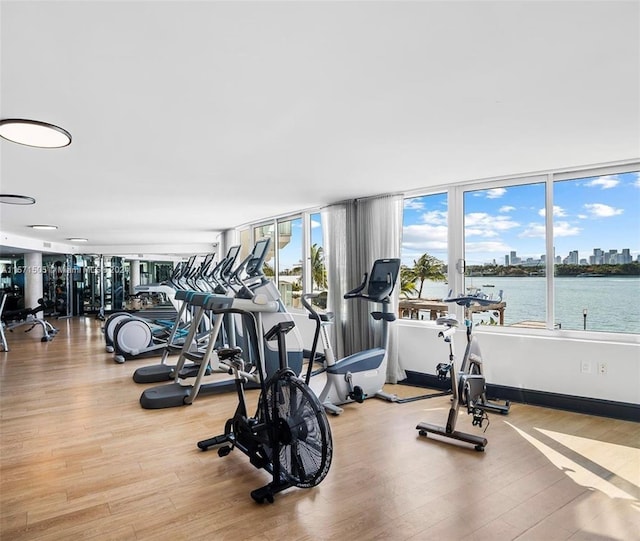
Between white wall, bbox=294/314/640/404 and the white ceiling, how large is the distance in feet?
5.23

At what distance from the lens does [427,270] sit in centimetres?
477

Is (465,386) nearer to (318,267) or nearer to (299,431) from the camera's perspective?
(299,431)

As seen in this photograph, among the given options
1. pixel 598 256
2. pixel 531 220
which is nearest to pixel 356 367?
pixel 531 220

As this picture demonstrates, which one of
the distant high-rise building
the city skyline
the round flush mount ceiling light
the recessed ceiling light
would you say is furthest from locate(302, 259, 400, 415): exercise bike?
the recessed ceiling light

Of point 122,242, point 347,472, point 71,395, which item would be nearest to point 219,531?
point 347,472

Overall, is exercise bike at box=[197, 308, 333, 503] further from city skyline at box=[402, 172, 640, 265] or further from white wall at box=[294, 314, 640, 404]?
city skyline at box=[402, 172, 640, 265]

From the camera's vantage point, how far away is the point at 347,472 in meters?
2.51

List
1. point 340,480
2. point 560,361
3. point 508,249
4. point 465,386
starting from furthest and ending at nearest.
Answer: point 508,249
point 560,361
point 465,386
point 340,480

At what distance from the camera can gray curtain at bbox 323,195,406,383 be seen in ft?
15.2

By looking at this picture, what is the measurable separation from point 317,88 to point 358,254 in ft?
10.0

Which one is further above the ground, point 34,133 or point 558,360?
point 34,133

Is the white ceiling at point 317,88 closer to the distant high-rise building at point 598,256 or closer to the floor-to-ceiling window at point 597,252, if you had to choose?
the floor-to-ceiling window at point 597,252

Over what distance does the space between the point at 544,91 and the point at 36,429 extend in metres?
4.35

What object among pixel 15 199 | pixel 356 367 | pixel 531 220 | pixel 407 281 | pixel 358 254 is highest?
pixel 15 199
